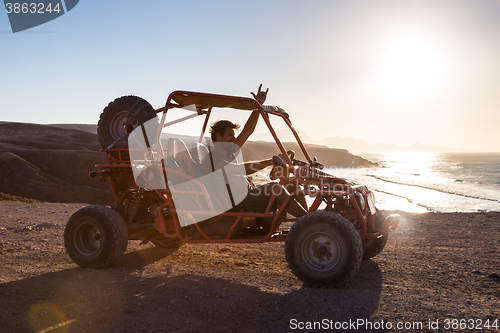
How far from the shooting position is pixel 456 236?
8641 millimetres

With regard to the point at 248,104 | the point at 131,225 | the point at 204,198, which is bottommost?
the point at 131,225

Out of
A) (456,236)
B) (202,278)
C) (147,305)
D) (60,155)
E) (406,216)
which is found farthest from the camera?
(60,155)

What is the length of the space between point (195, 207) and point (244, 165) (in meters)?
0.95

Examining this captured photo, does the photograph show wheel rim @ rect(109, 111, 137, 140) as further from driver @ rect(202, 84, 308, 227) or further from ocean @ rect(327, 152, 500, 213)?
ocean @ rect(327, 152, 500, 213)

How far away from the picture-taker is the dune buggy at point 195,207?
15.6 feet

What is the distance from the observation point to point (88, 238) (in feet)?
19.6

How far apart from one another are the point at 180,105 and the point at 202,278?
8.69ft

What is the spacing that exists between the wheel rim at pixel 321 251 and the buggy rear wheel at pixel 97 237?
281 centimetres

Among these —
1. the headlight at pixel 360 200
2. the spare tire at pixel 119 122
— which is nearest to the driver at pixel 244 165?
the headlight at pixel 360 200

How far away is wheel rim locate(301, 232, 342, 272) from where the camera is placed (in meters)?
4.71

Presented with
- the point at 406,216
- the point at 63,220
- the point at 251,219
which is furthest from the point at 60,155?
the point at 251,219

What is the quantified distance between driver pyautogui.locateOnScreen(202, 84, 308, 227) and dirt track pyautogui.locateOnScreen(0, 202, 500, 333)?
3.21 ft

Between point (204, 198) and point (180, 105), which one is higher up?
point (180, 105)

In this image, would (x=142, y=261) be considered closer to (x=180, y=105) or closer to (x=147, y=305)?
(x=147, y=305)
